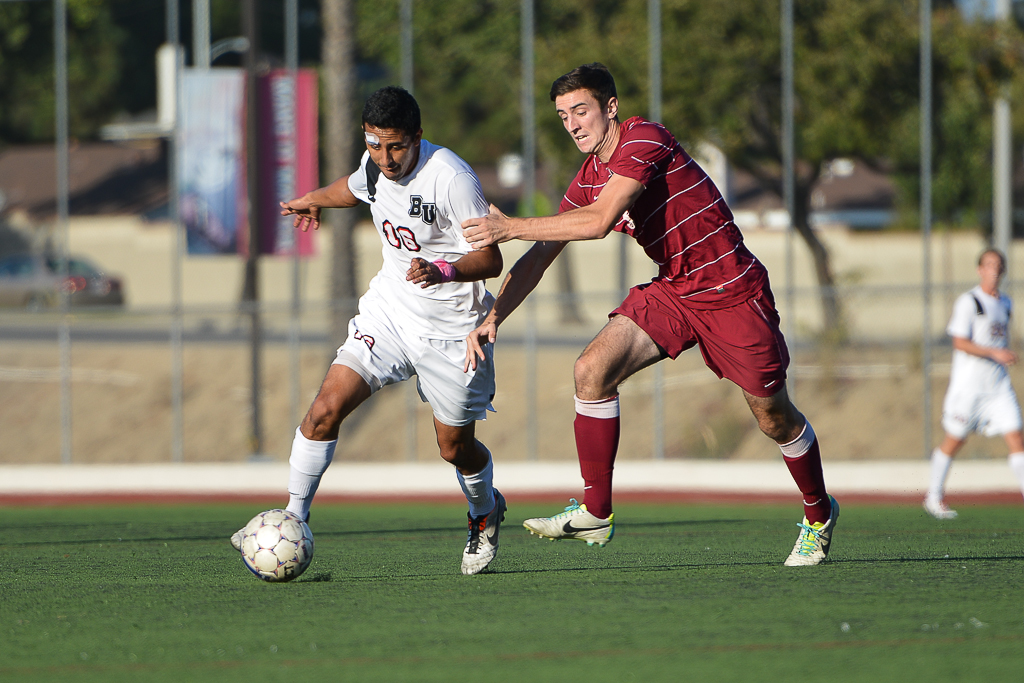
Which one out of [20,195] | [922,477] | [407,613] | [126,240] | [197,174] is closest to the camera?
[407,613]

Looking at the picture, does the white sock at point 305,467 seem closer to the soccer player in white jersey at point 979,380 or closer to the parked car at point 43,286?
the soccer player in white jersey at point 979,380

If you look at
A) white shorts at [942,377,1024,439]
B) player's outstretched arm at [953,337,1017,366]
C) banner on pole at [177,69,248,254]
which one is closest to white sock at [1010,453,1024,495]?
white shorts at [942,377,1024,439]

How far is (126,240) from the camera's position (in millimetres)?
42688

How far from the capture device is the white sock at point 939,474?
10.6 metres

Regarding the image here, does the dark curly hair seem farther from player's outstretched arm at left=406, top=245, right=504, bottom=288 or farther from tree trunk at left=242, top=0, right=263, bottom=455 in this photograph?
tree trunk at left=242, top=0, right=263, bottom=455

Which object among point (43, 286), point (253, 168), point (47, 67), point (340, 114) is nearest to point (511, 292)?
point (253, 168)

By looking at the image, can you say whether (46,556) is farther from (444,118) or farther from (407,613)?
(444,118)

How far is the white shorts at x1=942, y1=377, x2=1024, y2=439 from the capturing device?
10398mm

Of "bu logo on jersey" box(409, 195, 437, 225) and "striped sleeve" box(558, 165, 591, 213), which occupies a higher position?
"striped sleeve" box(558, 165, 591, 213)

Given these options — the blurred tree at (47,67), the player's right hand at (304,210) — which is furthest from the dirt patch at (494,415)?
the player's right hand at (304,210)

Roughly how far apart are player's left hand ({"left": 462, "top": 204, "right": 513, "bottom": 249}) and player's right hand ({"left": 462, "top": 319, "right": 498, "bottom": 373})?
0.46 meters

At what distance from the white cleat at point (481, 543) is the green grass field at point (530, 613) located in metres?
0.08

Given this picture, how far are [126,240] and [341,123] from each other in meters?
25.7

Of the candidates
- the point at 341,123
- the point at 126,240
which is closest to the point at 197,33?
the point at 341,123
